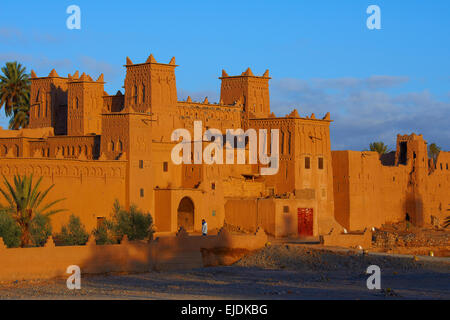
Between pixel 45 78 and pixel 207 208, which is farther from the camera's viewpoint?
pixel 45 78

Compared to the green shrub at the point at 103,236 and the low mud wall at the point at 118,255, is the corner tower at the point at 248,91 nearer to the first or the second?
the low mud wall at the point at 118,255

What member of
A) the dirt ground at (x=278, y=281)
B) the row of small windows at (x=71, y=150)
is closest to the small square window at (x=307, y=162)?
the row of small windows at (x=71, y=150)

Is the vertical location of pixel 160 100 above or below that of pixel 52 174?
above

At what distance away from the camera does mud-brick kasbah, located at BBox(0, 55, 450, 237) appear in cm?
5038

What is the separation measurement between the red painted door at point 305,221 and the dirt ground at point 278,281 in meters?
9.79

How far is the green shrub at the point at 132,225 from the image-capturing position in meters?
43.3

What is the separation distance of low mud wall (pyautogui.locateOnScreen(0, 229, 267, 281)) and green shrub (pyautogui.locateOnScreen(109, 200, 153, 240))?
2029mm

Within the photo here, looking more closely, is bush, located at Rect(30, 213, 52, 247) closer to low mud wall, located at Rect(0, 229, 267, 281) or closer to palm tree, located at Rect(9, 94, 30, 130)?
low mud wall, located at Rect(0, 229, 267, 281)

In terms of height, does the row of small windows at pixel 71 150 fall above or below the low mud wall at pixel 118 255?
above

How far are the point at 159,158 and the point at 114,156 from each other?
3.26m

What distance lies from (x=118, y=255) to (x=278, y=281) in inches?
288
